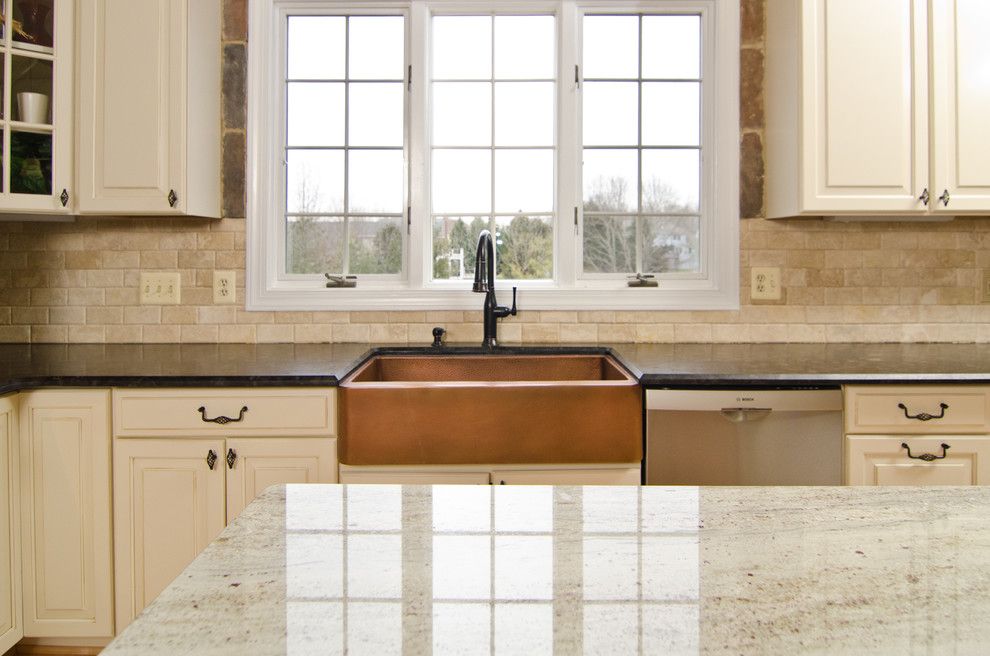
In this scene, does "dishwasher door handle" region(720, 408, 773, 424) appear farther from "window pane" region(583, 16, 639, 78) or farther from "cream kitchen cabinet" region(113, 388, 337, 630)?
"window pane" region(583, 16, 639, 78)

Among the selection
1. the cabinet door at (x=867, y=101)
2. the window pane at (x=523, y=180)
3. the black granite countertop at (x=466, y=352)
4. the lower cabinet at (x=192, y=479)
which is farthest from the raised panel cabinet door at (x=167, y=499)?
the cabinet door at (x=867, y=101)

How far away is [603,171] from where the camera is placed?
9.66 feet

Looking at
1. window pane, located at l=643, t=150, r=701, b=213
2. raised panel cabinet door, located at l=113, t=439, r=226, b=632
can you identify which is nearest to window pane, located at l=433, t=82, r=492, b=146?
window pane, located at l=643, t=150, r=701, b=213

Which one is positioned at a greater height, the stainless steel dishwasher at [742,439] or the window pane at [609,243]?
the window pane at [609,243]

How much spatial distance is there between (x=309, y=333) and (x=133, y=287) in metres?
0.65

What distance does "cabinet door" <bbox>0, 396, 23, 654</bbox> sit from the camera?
6.62 feet

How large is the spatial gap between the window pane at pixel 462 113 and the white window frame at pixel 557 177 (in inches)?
2.7

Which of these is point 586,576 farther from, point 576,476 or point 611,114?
point 611,114

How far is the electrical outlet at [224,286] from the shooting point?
9.28ft

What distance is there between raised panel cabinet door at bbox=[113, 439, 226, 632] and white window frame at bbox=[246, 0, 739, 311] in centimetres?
86

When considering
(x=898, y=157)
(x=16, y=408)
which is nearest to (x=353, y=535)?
(x=16, y=408)

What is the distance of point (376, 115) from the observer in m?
2.94

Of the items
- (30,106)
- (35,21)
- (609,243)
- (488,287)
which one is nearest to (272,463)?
(488,287)

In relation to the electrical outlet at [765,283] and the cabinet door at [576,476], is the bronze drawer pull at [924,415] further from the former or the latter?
the electrical outlet at [765,283]
